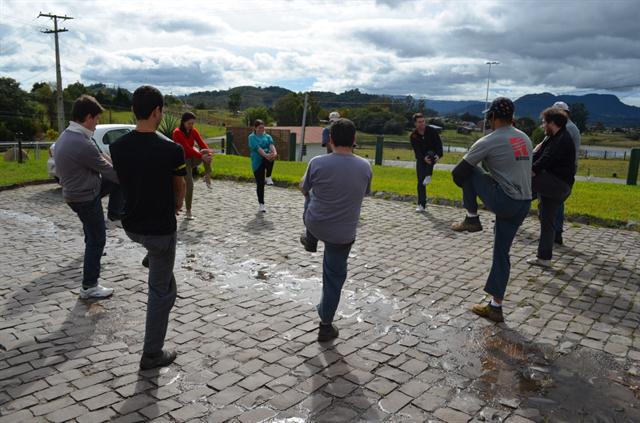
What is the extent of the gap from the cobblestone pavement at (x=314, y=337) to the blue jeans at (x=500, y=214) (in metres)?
0.47

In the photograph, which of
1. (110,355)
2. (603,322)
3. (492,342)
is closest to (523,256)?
(603,322)

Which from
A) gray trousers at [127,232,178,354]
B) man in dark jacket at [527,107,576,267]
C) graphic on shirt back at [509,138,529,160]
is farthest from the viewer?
man in dark jacket at [527,107,576,267]

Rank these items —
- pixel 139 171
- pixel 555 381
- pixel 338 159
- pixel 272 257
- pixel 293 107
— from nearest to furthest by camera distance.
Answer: pixel 139 171, pixel 555 381, pixel 338 159, pixel 272 257, pixel 293 107

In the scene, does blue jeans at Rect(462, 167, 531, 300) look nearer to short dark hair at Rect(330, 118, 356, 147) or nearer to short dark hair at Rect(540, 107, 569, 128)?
short dark hair at Rect(330, 118, 356, 147)

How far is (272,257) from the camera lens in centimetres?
747

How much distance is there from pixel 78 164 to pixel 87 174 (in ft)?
0.49

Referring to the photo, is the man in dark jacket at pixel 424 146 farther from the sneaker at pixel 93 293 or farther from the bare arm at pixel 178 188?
the bare arm at pixel 178 188

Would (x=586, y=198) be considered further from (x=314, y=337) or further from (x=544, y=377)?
(x=314, y=337)

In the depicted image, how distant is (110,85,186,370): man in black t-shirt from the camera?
12.5 feet

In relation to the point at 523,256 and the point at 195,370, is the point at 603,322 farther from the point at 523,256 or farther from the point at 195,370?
the point at 195,370

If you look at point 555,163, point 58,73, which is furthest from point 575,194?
point 58,73

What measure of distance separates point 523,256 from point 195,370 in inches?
213

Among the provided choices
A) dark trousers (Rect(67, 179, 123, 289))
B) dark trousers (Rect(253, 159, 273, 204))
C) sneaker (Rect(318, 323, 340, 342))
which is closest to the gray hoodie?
dark trousers (Rect(67, 179, 123, 289))

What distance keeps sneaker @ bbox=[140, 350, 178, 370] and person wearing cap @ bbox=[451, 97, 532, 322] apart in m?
3.16
